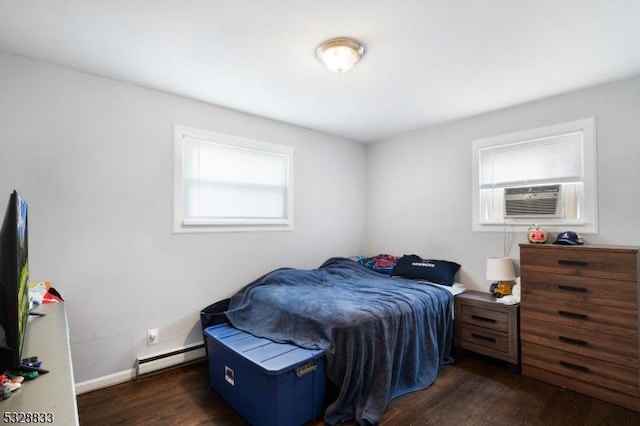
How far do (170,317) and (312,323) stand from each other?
137 centimetres

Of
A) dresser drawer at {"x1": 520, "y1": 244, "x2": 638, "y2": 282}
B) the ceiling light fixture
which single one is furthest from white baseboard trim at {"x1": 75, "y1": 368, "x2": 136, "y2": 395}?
dresser drawer at {"x1": 520, "y1": 244, "x2": 638, "y2": 282}

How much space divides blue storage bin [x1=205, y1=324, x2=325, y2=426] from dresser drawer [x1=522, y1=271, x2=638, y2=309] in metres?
1.84

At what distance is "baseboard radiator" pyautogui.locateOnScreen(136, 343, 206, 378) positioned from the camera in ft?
8.27

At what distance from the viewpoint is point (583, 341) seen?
7.45ft

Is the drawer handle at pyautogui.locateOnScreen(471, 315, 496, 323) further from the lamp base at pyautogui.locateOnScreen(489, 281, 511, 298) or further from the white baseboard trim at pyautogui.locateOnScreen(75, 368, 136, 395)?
the white baseboard trim at pyautogui.locateOnScreen(75, 368, 136, 395)

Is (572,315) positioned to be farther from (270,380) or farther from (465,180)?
(270,380)

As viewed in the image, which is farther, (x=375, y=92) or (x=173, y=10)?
(x=375, y=92)

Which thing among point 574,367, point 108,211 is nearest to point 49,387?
point 108,211

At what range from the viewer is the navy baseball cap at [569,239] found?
8.21ft

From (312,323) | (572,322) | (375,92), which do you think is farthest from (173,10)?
(572,322)

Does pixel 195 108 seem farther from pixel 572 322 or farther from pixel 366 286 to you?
pixel 572 322

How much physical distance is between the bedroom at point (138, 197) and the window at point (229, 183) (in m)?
0.10

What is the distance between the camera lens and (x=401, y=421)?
1973 mm

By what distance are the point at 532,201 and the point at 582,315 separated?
1.07m
